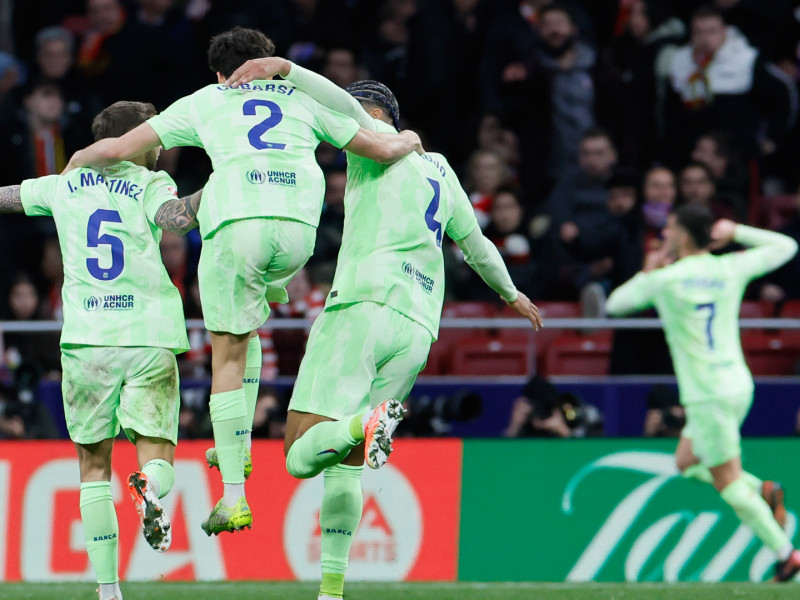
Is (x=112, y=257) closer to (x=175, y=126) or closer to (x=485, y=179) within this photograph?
(x=175, y=126)

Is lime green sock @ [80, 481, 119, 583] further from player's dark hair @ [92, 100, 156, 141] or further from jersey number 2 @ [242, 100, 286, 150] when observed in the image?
jersey number 2 @ [242, 100, 286, 150]

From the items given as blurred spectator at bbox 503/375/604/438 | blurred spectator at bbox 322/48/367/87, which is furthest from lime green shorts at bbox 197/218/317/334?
blurred spectator at bbox 322/48/367/87

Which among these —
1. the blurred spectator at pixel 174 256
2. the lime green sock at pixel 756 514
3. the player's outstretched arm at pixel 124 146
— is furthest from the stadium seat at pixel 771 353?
the player's outstretched arm at pixel 124 146

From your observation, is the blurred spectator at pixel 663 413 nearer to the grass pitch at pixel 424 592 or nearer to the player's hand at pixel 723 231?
the player's hand at pixel 723 231

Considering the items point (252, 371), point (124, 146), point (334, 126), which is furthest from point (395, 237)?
point (124, 146)

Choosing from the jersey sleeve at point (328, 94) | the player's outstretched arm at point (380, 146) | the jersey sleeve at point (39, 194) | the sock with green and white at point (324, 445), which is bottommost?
the sock with green and white at point (324, 445)

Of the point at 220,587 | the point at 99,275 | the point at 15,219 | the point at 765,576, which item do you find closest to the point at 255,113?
the point at 99,275

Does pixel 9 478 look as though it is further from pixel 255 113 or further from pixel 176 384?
pixel 255 113

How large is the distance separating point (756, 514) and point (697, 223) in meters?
1.90

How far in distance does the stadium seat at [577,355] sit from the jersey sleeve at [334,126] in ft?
15.2

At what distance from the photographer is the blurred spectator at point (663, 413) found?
990 centimetres

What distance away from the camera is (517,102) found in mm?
12148

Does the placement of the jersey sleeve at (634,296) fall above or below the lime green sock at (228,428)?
above

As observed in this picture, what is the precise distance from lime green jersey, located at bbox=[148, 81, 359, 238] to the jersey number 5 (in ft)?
1.53
